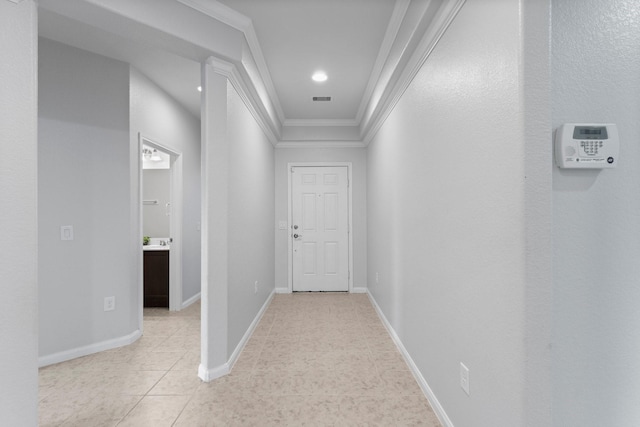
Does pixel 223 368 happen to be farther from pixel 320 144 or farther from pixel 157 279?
pixel 320 144

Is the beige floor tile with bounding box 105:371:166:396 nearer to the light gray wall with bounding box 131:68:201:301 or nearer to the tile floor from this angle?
the tile floor

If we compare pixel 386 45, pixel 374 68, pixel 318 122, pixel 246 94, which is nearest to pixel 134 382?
pixel 246 94

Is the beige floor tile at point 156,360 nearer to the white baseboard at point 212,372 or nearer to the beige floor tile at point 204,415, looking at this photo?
the white baseboard at point 212,372

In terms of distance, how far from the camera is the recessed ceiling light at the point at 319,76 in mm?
3291

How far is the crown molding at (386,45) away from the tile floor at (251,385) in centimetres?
261

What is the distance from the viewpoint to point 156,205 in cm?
513

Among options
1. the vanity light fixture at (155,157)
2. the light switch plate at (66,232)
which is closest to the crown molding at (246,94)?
the light switch plate at (66,232)

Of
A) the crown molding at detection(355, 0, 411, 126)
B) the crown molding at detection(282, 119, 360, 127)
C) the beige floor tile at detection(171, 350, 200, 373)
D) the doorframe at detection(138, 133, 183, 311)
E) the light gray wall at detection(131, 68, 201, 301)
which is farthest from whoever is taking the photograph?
the crown molding at detection(282, 119, 360, 127)

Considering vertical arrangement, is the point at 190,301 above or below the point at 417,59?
below

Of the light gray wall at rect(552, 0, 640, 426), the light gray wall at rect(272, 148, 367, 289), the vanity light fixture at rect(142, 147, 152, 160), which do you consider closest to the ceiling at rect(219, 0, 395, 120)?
the light gray wall at rect(272, 148, 367, 289)

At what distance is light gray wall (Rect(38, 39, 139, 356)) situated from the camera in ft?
8.52

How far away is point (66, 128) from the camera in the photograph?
2.69m

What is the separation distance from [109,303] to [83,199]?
0.96 m

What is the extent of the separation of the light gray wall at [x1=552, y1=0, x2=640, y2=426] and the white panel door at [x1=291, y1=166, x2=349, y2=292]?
393 centimetres
